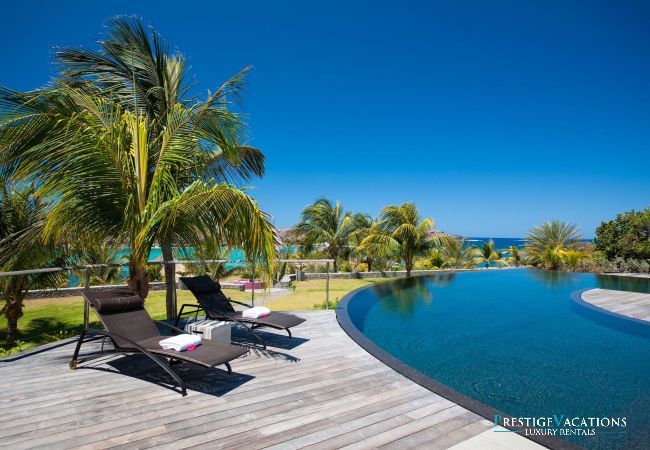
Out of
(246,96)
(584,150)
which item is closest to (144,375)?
(246,96)

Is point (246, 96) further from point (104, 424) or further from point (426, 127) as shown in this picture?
point (426, 127)

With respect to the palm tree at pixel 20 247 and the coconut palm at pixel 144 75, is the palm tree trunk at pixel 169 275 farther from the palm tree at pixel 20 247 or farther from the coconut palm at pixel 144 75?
the palm tree at pixel 20 247

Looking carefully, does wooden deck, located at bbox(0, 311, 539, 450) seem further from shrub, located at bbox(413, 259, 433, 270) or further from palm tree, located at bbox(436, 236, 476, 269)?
palm tree, located at bbox(436, 236, 476, 269)

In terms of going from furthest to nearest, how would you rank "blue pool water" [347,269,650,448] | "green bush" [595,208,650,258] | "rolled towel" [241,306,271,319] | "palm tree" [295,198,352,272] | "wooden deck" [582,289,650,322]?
"palm tree" [295,198,352,272]
"green bush" [595,208,650,258]
"wooden deck" [582,289,650,322]
"rolled towel" [241,306,271,319]
"blue pool water" [347,269,650,448]

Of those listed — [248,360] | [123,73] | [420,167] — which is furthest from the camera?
[420,167]

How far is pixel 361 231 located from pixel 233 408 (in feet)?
54.2

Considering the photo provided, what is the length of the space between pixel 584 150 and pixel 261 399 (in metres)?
48.3

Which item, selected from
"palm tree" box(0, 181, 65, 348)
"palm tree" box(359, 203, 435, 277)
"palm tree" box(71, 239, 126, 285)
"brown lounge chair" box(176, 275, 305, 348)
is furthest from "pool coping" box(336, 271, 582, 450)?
"palm tree" box(359, 203, 435, 277)

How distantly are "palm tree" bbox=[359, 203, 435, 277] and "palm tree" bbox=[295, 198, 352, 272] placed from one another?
3520 millimetres

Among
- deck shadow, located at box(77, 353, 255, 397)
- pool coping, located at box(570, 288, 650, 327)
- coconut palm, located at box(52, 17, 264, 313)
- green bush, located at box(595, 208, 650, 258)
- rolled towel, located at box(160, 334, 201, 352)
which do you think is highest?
coconut palm, located at box(52, 17, 264, 313)

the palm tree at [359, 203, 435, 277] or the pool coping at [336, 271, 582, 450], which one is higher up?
the palm tree at [359, 203, 435, 277]

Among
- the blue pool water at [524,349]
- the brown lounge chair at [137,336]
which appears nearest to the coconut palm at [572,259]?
the blue pool water at [524,349]

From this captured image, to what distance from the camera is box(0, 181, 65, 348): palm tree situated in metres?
5.39

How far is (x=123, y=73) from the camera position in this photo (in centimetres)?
631
